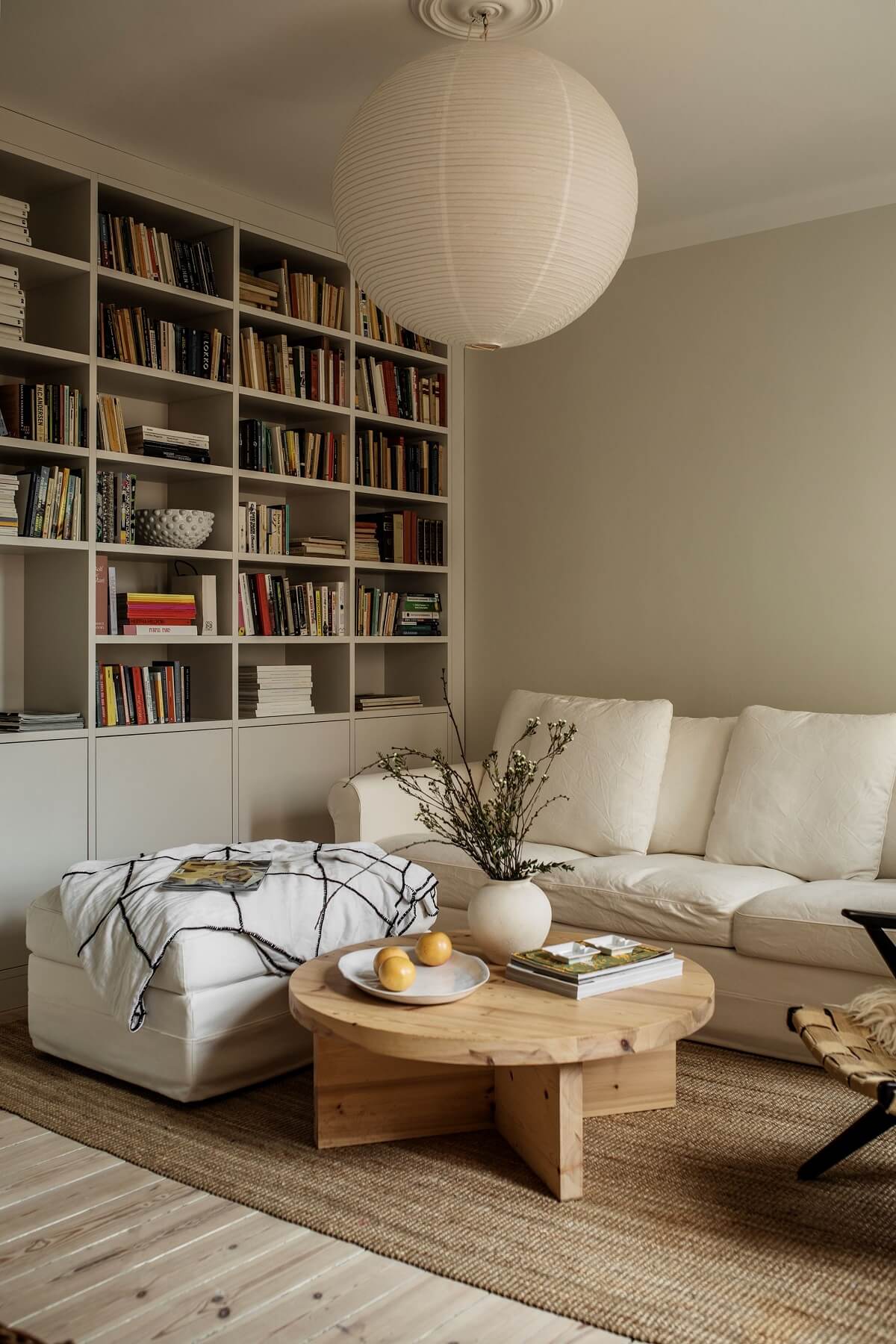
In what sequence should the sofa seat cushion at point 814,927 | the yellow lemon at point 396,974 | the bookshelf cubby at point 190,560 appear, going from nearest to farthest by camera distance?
the yellow lemon at point 396,974
the sofa seat cushion at point 814,927
the bookshelf cubby at point 190,560

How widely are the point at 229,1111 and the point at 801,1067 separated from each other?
4.86 ft

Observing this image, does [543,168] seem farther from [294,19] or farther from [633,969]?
[633,969]

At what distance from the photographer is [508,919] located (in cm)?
264

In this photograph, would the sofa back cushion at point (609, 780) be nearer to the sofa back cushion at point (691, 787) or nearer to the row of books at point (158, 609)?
the sofa back cushion at point (691, 787)

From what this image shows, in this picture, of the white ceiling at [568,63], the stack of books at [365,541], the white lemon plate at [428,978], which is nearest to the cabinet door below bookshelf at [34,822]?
the white lemon plate at [428,978]

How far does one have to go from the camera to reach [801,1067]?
3.09 m

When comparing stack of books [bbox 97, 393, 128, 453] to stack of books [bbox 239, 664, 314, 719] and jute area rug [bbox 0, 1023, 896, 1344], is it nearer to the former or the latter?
stack of books [bbox 239, 664, 314, 719]

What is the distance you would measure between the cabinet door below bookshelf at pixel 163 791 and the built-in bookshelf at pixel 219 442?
2.5 inches

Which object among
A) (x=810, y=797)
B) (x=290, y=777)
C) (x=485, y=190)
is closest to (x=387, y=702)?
(x=290, y=777)

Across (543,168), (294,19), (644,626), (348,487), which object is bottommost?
(644,626)

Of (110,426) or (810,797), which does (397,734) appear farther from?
(810,797)

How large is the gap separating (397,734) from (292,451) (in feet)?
4.05

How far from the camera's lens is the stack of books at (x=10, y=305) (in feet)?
11.9

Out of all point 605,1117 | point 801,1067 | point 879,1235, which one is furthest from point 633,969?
point 801,1067
